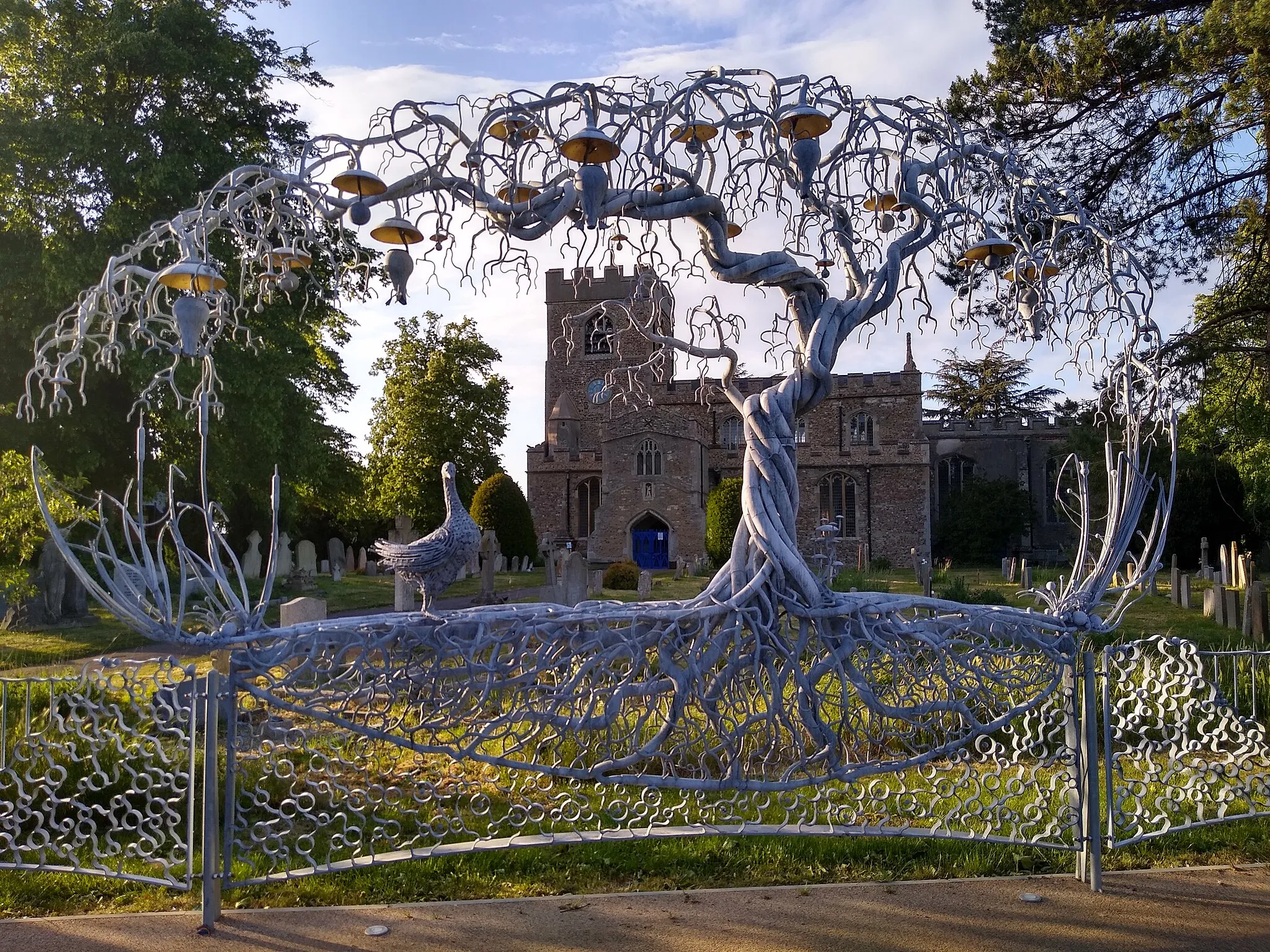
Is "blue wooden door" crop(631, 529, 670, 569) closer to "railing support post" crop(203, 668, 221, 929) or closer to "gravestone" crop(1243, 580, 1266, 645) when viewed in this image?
"gravestone" crop(1243, 580, 1266, 645)

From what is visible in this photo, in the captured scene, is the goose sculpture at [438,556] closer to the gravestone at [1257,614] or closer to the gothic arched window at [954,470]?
the gravestone at [1257,614]

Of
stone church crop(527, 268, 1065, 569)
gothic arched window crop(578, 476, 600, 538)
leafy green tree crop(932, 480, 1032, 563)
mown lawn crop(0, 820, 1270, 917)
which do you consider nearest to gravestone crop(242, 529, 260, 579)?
stone church crop(527, 268, 1065, 569)

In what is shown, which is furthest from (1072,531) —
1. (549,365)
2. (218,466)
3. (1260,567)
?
(218,466)

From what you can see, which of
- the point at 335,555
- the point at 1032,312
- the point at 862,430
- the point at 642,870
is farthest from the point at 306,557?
the point at 862,430

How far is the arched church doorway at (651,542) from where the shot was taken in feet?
112

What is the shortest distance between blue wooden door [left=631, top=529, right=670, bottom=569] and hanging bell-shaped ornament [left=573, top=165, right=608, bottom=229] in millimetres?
29835

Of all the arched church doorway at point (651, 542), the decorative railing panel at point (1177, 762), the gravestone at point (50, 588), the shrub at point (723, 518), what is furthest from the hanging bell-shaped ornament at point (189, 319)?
the arched church doorway at point (651, 542)

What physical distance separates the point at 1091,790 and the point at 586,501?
33503 millimetres

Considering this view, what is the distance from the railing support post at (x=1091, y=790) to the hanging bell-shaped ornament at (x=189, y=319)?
477cm

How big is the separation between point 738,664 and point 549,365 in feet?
123

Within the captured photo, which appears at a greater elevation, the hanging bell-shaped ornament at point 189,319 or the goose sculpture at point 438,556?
the hanging bell-shaped ornament at point 189,319

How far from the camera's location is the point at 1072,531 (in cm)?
4138

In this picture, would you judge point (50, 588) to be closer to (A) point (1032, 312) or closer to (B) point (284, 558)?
(B) point (284, 558)

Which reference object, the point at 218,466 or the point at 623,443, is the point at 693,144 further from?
the point at 623,443
